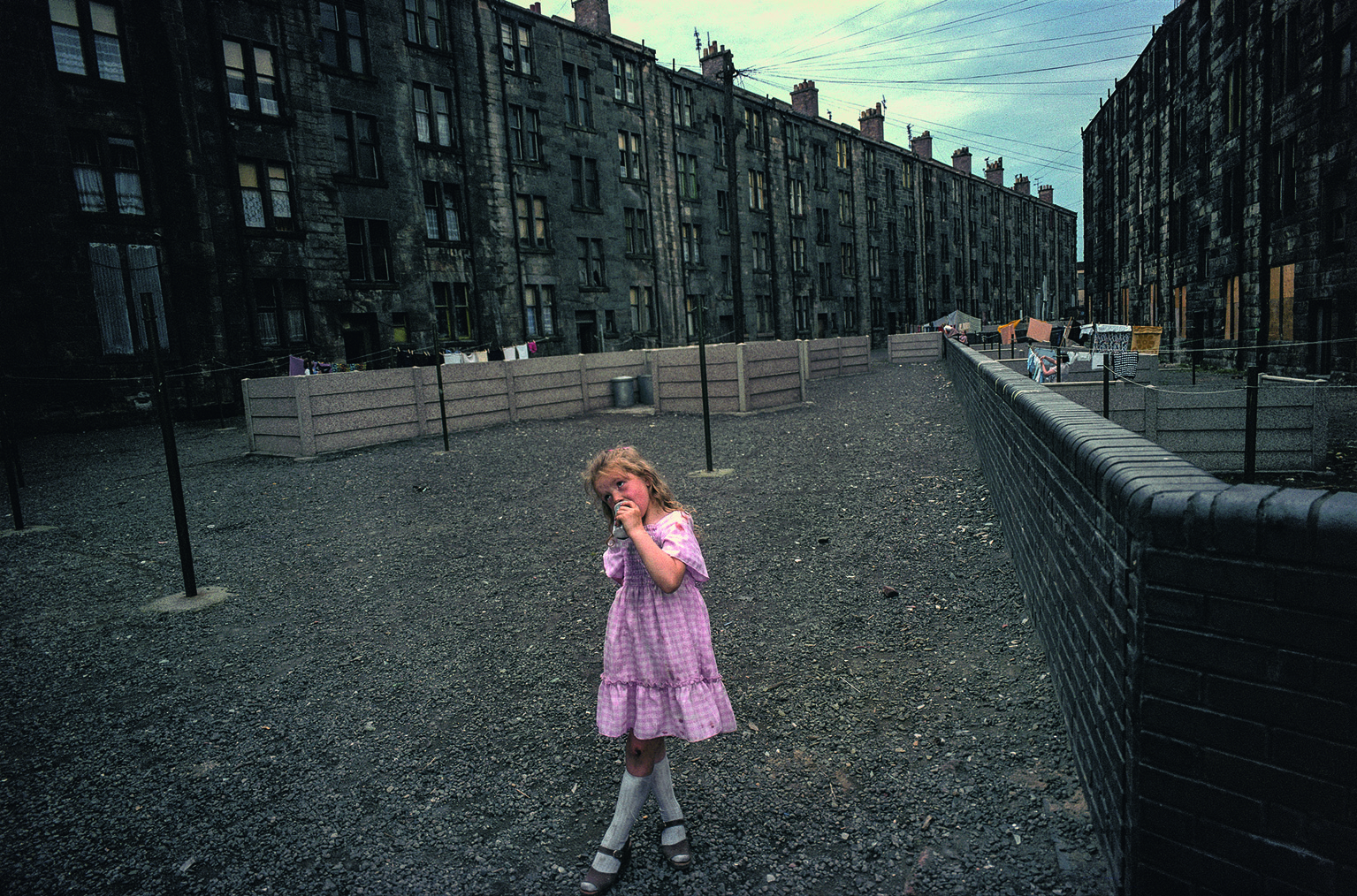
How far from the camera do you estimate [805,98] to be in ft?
179

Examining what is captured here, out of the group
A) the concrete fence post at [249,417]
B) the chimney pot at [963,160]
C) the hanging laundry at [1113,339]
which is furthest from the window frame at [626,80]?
the chimney pot at [963,160]

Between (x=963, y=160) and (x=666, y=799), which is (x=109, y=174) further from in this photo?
(x=963, y=160)

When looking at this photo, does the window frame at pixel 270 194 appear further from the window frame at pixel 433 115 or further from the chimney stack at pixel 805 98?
the chimney stack at pixel 805 98

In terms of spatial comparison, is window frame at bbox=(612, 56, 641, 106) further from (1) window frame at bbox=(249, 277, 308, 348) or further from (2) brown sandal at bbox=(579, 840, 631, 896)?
(2) brown sandal at bbox=(579, 840, 631, 896)

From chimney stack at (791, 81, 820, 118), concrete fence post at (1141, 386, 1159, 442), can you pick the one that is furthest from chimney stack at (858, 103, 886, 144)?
concrete fence post at (1141, 386, 1159, 442)

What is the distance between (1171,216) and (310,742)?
43.3m

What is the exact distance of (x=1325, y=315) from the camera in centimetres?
2219

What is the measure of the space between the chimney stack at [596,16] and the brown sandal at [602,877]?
4070 cm

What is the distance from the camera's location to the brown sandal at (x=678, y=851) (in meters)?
3.04

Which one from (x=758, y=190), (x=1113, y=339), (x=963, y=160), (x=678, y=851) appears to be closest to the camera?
(x=678, y=851)

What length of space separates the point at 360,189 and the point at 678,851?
29059 mm

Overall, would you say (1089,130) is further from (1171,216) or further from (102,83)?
(102,83)

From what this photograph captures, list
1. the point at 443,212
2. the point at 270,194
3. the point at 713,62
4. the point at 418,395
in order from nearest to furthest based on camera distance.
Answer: the point at 418,395
the point at 270,194
the point at 443,212
the point at 713,62

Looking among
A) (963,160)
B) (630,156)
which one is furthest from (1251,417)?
(963,160)
